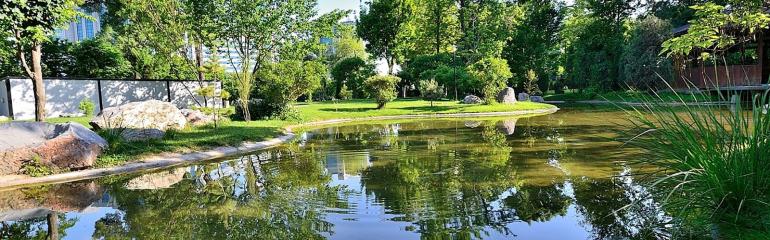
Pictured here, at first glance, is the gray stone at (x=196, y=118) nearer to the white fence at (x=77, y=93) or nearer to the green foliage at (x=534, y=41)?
the white fence at (x=77, y=93)

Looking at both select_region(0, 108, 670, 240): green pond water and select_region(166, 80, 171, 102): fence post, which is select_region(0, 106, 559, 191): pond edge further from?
select_region(166, 80, 171, 102): fence post

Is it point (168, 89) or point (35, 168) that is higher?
point (168, 89)

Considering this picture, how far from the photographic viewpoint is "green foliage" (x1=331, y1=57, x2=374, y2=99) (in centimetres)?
3644

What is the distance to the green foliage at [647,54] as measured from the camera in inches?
1053

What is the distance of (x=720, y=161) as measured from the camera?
10.0ft

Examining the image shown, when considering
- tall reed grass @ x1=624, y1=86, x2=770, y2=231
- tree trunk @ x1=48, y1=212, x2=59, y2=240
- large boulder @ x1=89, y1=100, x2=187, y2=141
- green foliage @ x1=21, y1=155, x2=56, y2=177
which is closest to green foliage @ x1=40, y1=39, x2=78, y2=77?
large boulder @ x1=89, y1=100, x2=187, y2=141

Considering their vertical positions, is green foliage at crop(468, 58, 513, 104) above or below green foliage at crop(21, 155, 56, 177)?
above

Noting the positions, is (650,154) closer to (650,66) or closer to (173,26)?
(173,26)

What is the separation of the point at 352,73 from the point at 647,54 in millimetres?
19837

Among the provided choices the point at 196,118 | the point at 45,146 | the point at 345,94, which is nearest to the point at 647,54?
the point at 345,94

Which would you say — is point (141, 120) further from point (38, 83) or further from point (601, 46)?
point (601, 46)

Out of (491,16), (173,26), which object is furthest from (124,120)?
(491,16)

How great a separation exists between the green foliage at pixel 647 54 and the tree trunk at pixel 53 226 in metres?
27.7

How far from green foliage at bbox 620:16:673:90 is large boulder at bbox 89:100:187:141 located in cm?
2410
